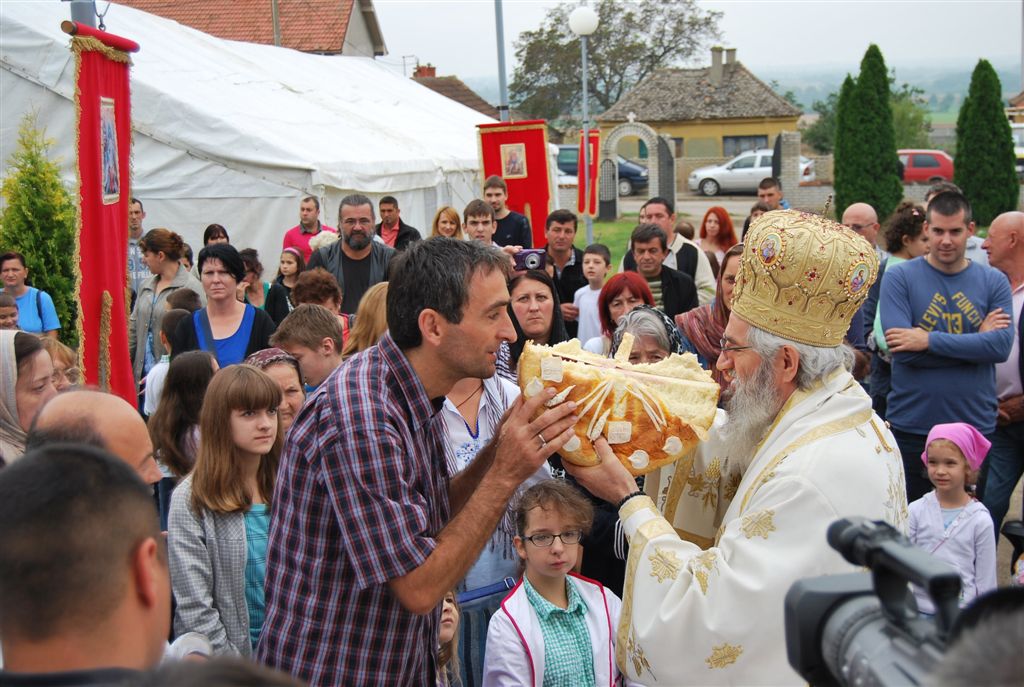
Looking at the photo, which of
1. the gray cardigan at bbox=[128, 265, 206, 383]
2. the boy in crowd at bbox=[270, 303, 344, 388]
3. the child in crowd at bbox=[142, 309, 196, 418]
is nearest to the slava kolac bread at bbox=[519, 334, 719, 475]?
the boy in crowd at bbox=[270, 303, 344, 388]

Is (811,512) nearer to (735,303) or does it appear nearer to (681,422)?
(681,422)

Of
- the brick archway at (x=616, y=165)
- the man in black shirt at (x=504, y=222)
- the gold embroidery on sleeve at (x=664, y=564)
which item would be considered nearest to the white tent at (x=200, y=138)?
the man in black shirt at (x=504, y=222)

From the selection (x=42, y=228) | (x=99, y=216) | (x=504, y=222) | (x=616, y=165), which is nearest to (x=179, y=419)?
(x=99, y=216)

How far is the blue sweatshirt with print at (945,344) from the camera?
607cm

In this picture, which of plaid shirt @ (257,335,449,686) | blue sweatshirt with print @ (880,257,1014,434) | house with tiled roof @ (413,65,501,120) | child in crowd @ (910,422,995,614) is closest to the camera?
plaid shirt @ (257,335,449,686)

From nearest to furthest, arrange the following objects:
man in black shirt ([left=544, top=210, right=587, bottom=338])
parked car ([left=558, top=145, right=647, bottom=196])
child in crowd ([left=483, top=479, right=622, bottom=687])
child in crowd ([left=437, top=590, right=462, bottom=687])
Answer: child in crowd ([left=437, top=590, right=462, bottom=687]) < child in crowd ([left=483, top=479, right=622, bottom=687]) < man in black shirt ([left=544, top=210, right=587, bottom=338]) < parked car ([left=558, top=145, right=647, bottom=196])

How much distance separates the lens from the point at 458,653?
4125 millimetres

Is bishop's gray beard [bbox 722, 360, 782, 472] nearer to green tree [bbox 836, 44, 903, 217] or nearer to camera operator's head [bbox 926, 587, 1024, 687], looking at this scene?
camera operator's head [bbox 926, 587, 1024, 687]

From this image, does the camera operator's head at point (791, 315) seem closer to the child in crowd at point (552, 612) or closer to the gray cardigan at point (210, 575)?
the child in crowd at point (552, 612)

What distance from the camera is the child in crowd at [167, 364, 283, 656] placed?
3730mm

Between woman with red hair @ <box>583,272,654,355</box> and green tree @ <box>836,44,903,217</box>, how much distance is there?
71.2 ft

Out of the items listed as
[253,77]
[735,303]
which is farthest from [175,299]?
[253,77]

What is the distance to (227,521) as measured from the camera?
12.6ft

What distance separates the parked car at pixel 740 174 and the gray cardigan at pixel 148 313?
32262mm
